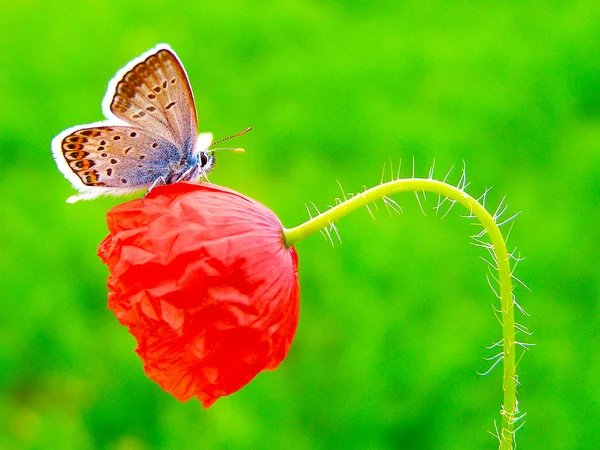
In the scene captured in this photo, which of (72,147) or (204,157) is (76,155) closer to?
(72,147)

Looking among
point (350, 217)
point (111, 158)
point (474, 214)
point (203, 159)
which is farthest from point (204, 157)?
point (350, 217)

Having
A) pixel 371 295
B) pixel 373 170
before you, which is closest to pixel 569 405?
pixel 371 295

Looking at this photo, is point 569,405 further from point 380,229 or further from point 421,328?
point 380,229

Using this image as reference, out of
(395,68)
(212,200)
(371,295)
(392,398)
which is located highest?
(212,200)

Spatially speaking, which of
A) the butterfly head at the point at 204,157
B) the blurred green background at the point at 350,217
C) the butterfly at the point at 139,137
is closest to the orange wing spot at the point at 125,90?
the butterfly at the point at 139,137

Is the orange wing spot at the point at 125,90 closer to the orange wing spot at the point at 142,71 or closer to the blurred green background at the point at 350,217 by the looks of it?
the orange wing spot at the point at 142,71

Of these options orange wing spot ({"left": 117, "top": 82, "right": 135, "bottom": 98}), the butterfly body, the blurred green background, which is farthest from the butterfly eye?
the blurred green background

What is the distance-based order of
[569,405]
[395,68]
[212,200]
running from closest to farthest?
[212,200] → [569,405] → [395,68]
